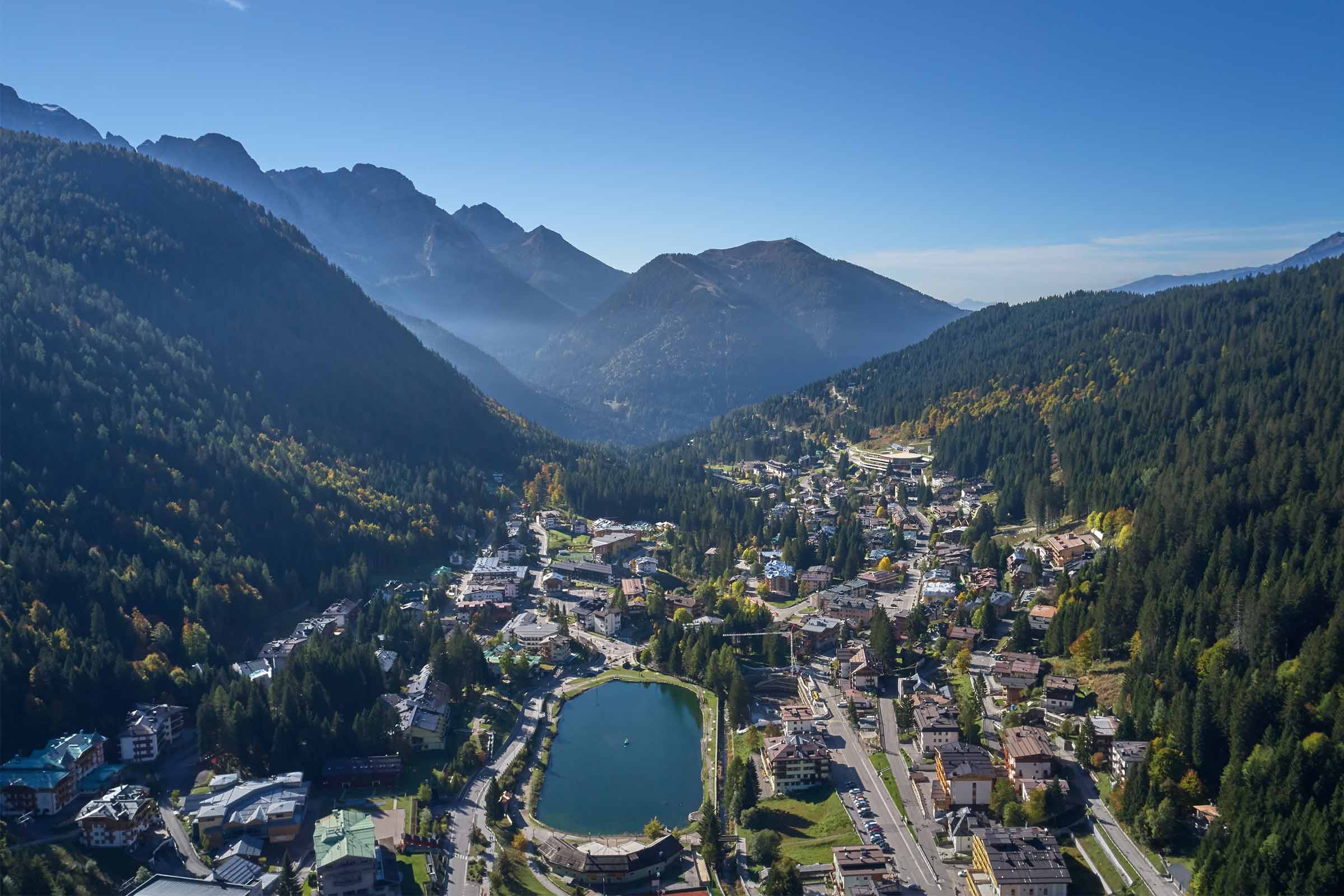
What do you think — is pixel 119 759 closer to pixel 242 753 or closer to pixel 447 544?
pixel 242 753

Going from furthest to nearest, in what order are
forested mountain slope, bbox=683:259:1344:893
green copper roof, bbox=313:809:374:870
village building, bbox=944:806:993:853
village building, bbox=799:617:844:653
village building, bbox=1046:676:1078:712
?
village building, bbox=799:617:844:653 → village building, bbox=1046:676:1078:712 → village building, bbox=944:806:993:853 → forested mountain slope, bbox=683:259:1344:893 → green copper roof, bbox=313:809:374:870

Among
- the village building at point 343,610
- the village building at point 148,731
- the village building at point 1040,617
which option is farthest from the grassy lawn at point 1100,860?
the village building at point 343,610

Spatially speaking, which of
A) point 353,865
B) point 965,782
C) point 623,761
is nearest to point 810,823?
point 965,782

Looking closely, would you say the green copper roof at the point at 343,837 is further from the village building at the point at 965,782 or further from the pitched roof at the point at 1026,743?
the pitched roof at the point at 1026,743

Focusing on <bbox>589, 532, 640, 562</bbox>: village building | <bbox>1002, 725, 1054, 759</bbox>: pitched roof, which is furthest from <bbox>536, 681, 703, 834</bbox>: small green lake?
<bbox>589, 532, 640, 562</bbox>: village building

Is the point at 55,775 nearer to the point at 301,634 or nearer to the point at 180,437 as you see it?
the point at 301,634

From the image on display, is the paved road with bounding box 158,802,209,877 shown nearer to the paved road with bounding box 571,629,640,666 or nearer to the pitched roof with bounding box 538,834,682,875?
the pitched roof with bounding box 538,834,682,875

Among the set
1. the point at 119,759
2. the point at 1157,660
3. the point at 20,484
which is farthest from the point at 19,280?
the point at 1157,660
